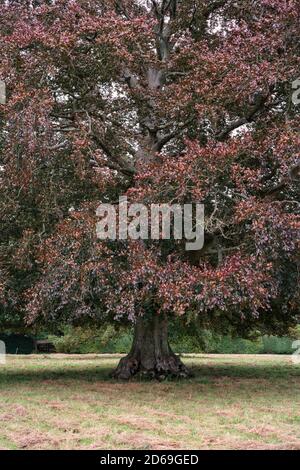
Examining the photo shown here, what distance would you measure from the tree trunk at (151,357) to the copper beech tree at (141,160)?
263 cm

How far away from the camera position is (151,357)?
53.2 feet

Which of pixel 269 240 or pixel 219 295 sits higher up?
pixel 269 240

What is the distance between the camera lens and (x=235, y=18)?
48.2ft

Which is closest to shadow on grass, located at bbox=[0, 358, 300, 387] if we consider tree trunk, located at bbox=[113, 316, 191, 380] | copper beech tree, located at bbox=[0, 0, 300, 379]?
tree trunk, located at bbox=[113, 316, 191, 380]

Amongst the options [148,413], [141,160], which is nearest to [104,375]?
[141,160]

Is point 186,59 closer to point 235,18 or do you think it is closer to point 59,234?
point 235,18

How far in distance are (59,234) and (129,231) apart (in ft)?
4.18

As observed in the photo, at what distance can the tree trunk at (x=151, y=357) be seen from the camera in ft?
52.8

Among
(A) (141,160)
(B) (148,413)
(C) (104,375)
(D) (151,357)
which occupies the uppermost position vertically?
(A) (141,160)

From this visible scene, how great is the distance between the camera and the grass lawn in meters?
7.82

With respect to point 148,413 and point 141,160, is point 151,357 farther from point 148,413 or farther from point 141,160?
point 148,413

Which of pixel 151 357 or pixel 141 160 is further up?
pixel 141 160

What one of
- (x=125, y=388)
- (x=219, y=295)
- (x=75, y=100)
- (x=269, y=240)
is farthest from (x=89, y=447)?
(x=75, y=100)

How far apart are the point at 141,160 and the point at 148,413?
5723 millimetres
